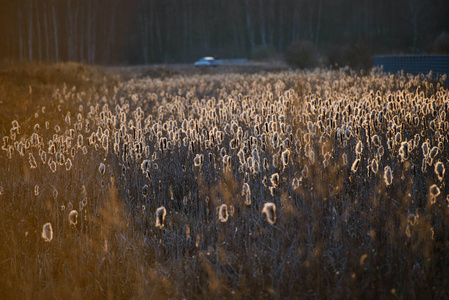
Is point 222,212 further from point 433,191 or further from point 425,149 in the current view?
point 425,149

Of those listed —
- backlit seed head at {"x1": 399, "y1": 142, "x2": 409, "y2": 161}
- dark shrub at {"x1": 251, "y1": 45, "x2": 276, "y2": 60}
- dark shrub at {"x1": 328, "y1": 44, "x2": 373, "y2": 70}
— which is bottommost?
backlit seed head at {"x1": 399, "y1": 142, "x2": 409, "y2": 161}

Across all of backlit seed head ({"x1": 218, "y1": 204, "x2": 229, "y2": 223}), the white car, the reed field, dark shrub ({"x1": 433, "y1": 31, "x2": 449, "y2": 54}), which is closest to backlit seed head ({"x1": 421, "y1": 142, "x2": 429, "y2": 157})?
the reed field

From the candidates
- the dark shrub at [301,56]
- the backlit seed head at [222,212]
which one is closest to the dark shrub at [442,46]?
the dark shrub at [301,56]

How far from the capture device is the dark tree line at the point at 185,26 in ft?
134

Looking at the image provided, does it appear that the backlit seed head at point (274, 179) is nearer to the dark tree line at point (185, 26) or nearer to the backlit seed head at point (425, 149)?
the backlit seed head at point (425, 149)

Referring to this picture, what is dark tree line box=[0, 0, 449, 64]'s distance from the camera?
40.9 meters

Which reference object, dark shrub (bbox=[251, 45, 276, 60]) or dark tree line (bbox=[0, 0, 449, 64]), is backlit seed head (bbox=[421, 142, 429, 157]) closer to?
dark shrub (bbox=[251, 45, 276, 60])

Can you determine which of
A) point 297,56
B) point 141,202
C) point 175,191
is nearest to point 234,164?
point 175,191

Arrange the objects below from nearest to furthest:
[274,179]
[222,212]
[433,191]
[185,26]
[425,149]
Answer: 1. [222,212]
2. [433,191]
3. [274,179]
4. [425,149]
5. [185,26]

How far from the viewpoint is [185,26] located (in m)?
53.9

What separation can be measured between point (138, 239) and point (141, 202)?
30.8 inches

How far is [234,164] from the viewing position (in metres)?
4.54

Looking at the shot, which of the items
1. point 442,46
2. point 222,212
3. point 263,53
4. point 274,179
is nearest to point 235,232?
point 274,179

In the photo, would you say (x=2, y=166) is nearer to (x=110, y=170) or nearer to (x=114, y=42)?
(x=110, y=170)
